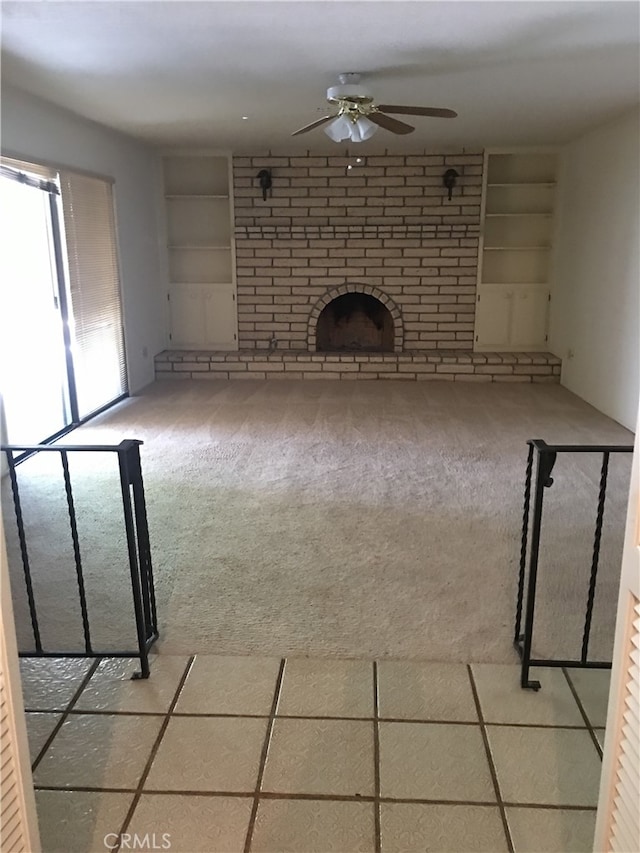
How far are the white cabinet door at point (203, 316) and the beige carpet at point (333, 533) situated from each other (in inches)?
78.9

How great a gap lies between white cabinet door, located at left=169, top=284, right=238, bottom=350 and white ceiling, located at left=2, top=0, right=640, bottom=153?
2.10 m

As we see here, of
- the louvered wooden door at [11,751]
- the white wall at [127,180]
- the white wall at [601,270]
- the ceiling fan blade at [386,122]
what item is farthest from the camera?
the white wall at [601,270]

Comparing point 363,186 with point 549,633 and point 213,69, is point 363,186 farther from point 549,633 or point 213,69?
point 549,633

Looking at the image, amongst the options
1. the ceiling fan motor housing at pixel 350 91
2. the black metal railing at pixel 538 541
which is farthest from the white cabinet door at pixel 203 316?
the black metal railing at pixel 538 541

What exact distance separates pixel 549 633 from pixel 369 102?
115 inches

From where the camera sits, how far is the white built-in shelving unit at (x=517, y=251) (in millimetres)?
6785

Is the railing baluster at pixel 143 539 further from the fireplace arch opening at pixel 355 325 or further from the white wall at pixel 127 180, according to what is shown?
the fireplace arch opening at pixel 355 325

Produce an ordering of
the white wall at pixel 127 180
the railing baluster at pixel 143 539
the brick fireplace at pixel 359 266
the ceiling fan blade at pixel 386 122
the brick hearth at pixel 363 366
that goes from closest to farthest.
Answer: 1. the railing baluster at pixel 143 539
2. the ceiling fan blade at pixel 386 122
3. the white wall at pixel 127 180
4. the brick hearth at pixel 363 366
5. the brick fireplace at pixel 359 266

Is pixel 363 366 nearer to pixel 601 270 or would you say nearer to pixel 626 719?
pixel 601 270

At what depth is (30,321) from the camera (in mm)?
4523

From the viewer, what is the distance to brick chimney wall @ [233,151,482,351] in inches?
261

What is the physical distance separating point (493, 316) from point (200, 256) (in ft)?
10.4

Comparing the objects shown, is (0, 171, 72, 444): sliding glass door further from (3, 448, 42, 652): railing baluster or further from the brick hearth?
(3, 448, 42, 652): railing baluster

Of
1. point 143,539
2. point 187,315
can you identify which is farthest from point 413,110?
point 187,315
